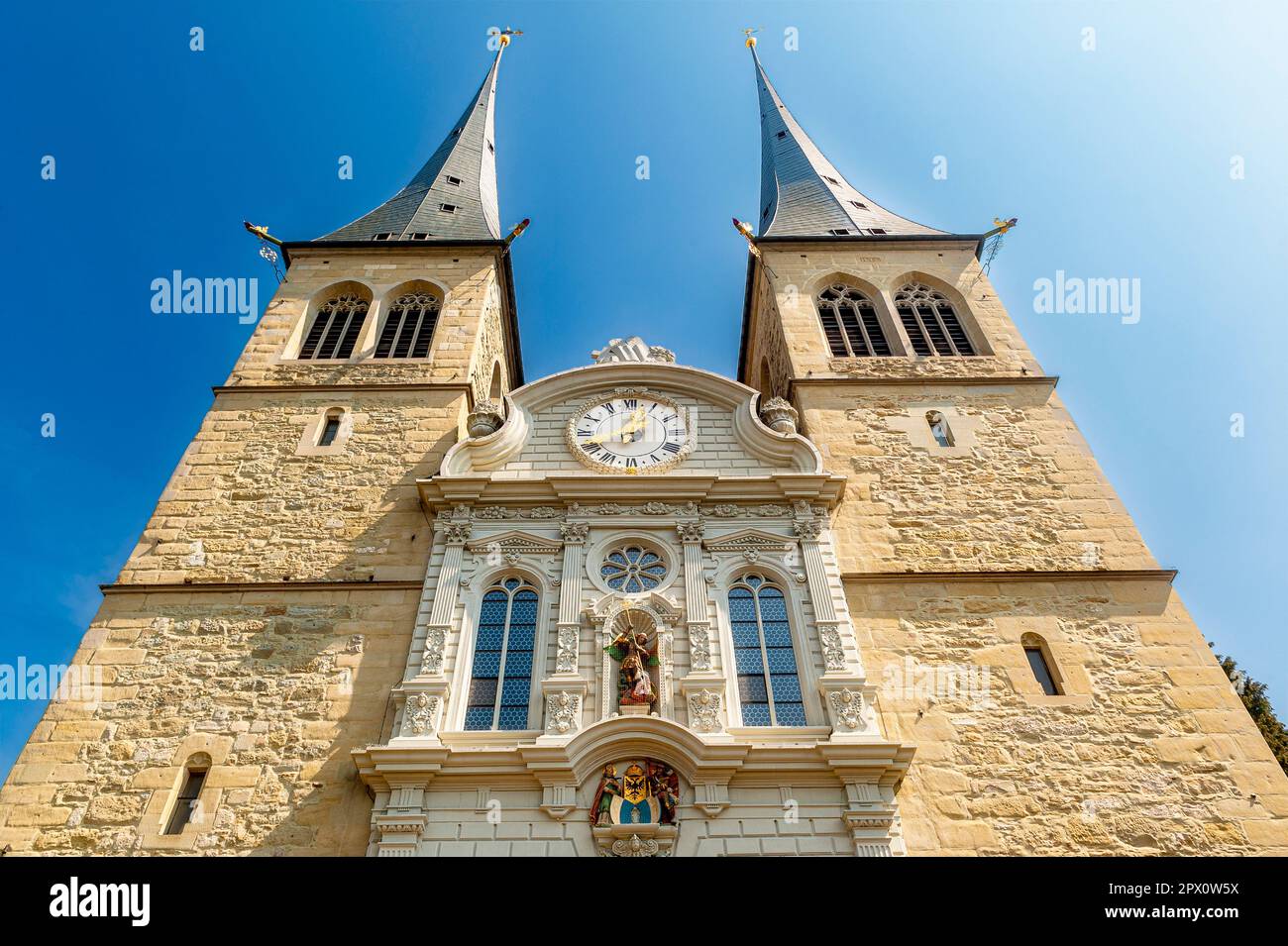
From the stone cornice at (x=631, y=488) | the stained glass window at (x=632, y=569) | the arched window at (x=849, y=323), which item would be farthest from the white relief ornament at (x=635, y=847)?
the arched window at (x=849, y=323)

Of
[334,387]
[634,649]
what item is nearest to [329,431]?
[334,387]

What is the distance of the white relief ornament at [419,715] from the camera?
378 inches

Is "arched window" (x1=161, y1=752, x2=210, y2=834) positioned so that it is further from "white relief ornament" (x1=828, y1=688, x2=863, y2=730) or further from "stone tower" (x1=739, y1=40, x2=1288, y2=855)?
"stone tower" (x1=739, y1=40, x2=1288, y2=855)

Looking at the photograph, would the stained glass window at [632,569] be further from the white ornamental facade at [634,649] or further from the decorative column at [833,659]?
the decorative column at [833,659]

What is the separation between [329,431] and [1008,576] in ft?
33.9

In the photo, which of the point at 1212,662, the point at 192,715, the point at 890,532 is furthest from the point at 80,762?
the point at 1212,662

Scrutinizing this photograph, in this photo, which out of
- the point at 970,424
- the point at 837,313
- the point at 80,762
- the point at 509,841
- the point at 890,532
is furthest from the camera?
the point at 837,313

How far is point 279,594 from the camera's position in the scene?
11.4 meters

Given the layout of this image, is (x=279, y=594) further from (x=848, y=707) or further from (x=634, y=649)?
(x=848, y=707)

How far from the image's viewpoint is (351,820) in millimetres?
9109

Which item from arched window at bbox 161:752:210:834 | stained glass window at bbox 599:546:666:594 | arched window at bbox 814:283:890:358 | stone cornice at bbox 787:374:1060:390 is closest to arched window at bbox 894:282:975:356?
arched window at bbox 814:283:890:358

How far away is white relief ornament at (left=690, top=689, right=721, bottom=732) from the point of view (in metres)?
9.58
